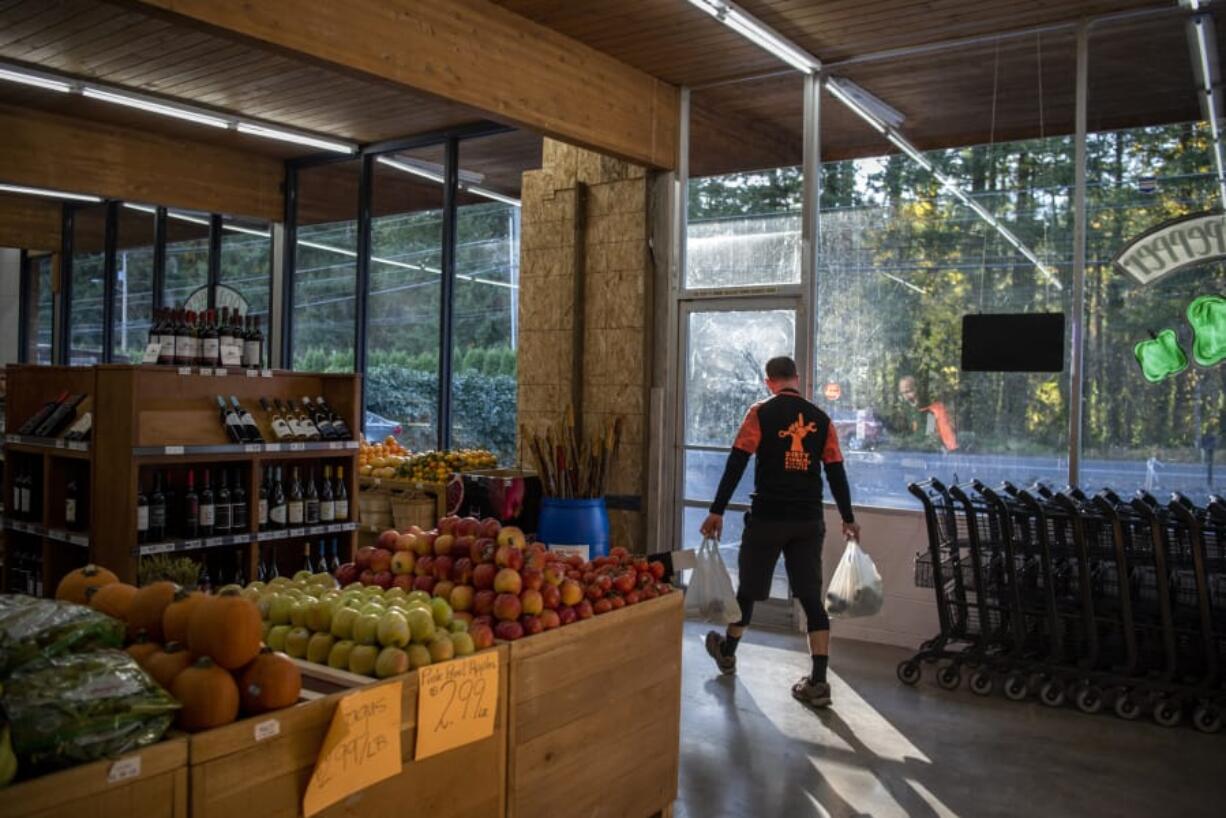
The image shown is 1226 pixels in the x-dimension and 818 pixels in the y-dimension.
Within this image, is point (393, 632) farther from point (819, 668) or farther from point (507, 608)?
point (819, 668)

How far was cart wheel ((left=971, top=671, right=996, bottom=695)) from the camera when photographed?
556 cm

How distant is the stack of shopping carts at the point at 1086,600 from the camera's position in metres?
5.07

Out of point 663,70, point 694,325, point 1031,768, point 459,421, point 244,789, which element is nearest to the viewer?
point 244,789

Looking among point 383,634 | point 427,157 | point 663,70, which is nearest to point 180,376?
point 383,634

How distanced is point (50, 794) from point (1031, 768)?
3890 mm

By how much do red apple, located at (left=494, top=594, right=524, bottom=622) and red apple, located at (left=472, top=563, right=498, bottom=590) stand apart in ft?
0.40

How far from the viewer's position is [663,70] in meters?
7.37

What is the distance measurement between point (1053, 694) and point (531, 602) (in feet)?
11.3

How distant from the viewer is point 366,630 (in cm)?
275

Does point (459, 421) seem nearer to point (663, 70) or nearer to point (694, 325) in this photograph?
point (694, 325)

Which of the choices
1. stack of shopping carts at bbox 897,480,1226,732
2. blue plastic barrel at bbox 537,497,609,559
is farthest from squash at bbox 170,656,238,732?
stack of shopping carts at bbox 897,480,1226,732

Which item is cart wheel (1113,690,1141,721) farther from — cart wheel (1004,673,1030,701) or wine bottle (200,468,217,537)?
wine bottle (200,468,217,537)

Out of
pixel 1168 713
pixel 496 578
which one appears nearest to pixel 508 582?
pixel 496 578

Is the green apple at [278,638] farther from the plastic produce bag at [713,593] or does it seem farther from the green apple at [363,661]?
the plastic produce bag at [713,593]
